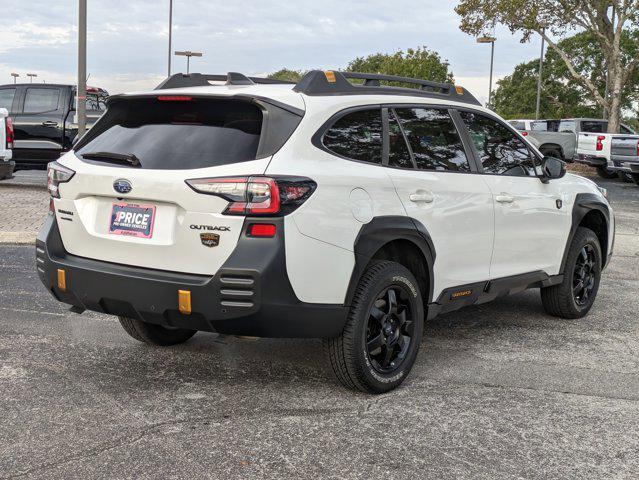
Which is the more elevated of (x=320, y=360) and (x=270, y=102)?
(x=270, y=102)

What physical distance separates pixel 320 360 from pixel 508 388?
3.95 feet

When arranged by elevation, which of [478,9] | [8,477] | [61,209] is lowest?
[8,477]

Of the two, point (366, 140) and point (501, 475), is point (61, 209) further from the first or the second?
point (501, 475)

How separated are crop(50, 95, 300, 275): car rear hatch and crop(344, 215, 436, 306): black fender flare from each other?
→ 2.23 ft

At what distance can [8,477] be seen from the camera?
3365mm

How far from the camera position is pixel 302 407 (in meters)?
4.29

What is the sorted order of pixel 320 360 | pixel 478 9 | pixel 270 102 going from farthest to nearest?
pixel 478 9 < pixel 320 360 < pixel 270 102

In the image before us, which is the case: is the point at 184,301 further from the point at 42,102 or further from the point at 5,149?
the point at 42,102

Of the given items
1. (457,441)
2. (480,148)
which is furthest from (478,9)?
(457,441)

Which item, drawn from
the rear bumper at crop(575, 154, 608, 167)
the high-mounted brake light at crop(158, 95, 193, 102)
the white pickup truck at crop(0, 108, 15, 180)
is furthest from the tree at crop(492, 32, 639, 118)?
the high-mounted brake light at crop(158, 95, 193, 102)

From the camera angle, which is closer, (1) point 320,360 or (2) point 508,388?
(2) point 508,388

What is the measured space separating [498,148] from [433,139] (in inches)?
32.7

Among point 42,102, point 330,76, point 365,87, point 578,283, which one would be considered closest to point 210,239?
point 330,76

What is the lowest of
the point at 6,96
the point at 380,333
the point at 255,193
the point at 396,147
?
the point at 380,333
